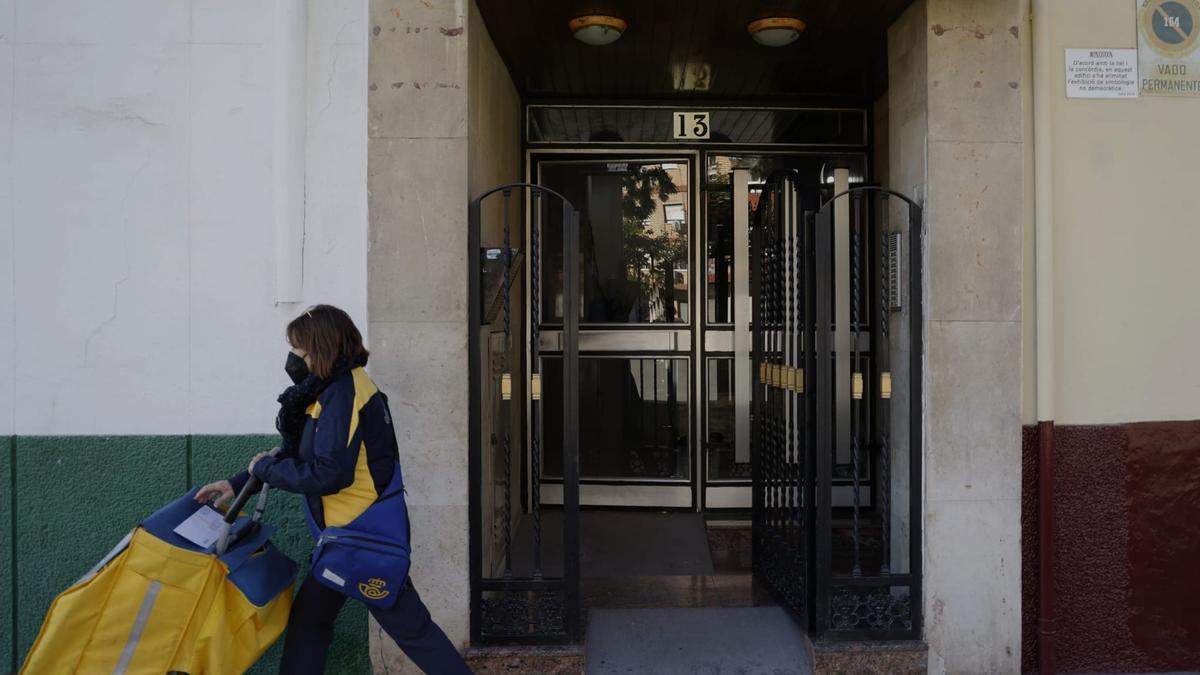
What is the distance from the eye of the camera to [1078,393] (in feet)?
13.6

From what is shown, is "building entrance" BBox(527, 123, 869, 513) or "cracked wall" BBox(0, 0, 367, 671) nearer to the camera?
"cracked wall" BBox(0, 0, 367, 671)

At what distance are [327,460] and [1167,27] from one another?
432 centimetres

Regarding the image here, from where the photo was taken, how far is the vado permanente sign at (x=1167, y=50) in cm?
419

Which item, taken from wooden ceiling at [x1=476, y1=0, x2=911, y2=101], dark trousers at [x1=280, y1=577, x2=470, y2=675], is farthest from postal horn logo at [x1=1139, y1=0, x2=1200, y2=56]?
dark trousers at [x1=280, y1=577, x2=470, y2=675]

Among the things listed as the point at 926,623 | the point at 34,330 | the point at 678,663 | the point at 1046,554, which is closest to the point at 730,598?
the point at 678,663

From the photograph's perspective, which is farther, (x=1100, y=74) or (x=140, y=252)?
(x=1100, y=74)

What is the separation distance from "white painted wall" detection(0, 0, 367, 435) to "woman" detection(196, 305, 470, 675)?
80 centimetres

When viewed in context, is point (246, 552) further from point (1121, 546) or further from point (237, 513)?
point (1121, 546)

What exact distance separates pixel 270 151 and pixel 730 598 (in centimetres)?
331

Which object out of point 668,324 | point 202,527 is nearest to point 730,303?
point 668,324

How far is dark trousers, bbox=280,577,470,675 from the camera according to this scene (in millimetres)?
3244

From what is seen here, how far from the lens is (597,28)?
15.3ft

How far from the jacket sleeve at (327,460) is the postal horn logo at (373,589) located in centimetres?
35

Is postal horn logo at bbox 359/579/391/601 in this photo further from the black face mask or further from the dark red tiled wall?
the dark red tiled wall
